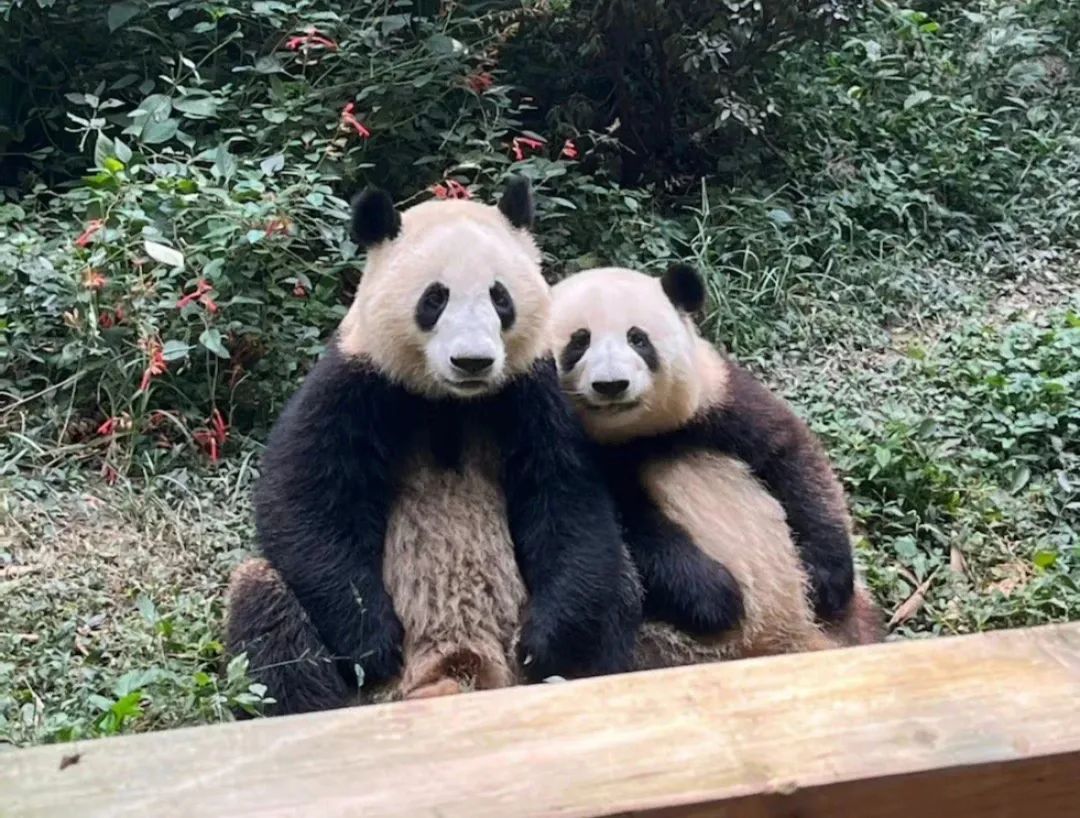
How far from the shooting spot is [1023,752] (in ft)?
4.39

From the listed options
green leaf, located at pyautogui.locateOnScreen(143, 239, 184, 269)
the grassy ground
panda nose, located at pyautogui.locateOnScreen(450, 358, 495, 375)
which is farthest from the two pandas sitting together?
green leaf, located at pyautogui.locateOnScreen(143, 239, 184, 269)

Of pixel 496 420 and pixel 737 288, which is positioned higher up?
pixel 496 420

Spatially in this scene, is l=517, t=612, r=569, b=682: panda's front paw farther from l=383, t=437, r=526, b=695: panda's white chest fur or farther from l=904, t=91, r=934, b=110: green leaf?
l=904, t=91, r=934, b=110: green leaf

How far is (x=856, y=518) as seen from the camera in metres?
3.67

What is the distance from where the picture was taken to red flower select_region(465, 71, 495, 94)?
15.1 ft

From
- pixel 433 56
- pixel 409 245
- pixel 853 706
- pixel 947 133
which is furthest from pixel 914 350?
pixel 853 706

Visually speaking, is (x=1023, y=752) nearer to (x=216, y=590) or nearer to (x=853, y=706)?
(x=853, y=706)

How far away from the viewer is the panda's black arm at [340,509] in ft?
8.55

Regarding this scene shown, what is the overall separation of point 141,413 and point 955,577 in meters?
2.38

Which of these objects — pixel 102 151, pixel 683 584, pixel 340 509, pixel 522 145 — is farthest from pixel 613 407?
pixel 102 151

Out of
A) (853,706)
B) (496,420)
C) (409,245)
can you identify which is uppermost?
(853,706)

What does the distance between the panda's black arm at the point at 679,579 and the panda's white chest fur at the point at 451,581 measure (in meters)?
0.30

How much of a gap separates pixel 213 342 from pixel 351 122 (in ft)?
3.12

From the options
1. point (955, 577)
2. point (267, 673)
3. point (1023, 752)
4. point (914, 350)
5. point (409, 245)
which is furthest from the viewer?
point (914, 350)
